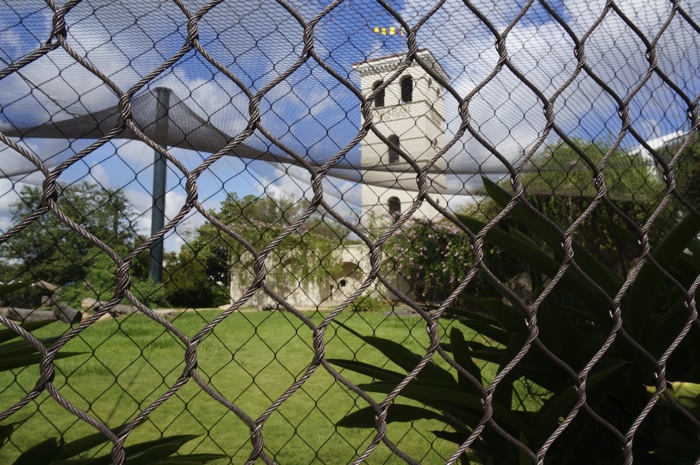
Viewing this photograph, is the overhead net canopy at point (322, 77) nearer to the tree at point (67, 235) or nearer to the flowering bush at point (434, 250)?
the tree at point (67, 235)

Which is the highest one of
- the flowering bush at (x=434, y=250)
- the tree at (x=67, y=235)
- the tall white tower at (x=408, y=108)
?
the tall white tower at (x=408, y=108)

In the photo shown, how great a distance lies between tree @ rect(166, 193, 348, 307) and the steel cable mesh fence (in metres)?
0.08

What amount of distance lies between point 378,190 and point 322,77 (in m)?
2.04

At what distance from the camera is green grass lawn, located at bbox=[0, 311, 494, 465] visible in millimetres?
2500

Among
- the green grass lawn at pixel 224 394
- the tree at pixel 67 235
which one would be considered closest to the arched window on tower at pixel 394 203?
the green grass lawn at pixel 224 394

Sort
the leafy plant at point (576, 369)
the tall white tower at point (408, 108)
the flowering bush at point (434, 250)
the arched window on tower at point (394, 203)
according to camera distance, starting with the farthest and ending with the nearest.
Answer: the flowering bush at point (434, 250) < the arched window on tower at point (394, 203) < the tall white tower at point (408, 108) < the leafy plant at point (576, 369)

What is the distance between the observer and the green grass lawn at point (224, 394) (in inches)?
98.4

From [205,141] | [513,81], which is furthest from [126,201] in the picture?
[513,81]

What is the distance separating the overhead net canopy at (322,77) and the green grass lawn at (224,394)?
91 centimetres

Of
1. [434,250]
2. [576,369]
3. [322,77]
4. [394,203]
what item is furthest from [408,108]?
[434,250]

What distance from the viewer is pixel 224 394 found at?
11.2 feet

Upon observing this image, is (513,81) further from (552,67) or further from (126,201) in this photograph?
(126,201)

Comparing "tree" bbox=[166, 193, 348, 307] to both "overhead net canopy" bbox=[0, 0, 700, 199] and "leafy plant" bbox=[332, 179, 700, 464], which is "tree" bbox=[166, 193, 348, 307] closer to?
"overhead net canopy" bbox=[0, 0, 700, 199]

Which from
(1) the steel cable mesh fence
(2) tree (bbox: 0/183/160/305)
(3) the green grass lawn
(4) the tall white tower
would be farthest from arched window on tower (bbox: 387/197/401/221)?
(2) tree (bbox: 0/183/160/305)
